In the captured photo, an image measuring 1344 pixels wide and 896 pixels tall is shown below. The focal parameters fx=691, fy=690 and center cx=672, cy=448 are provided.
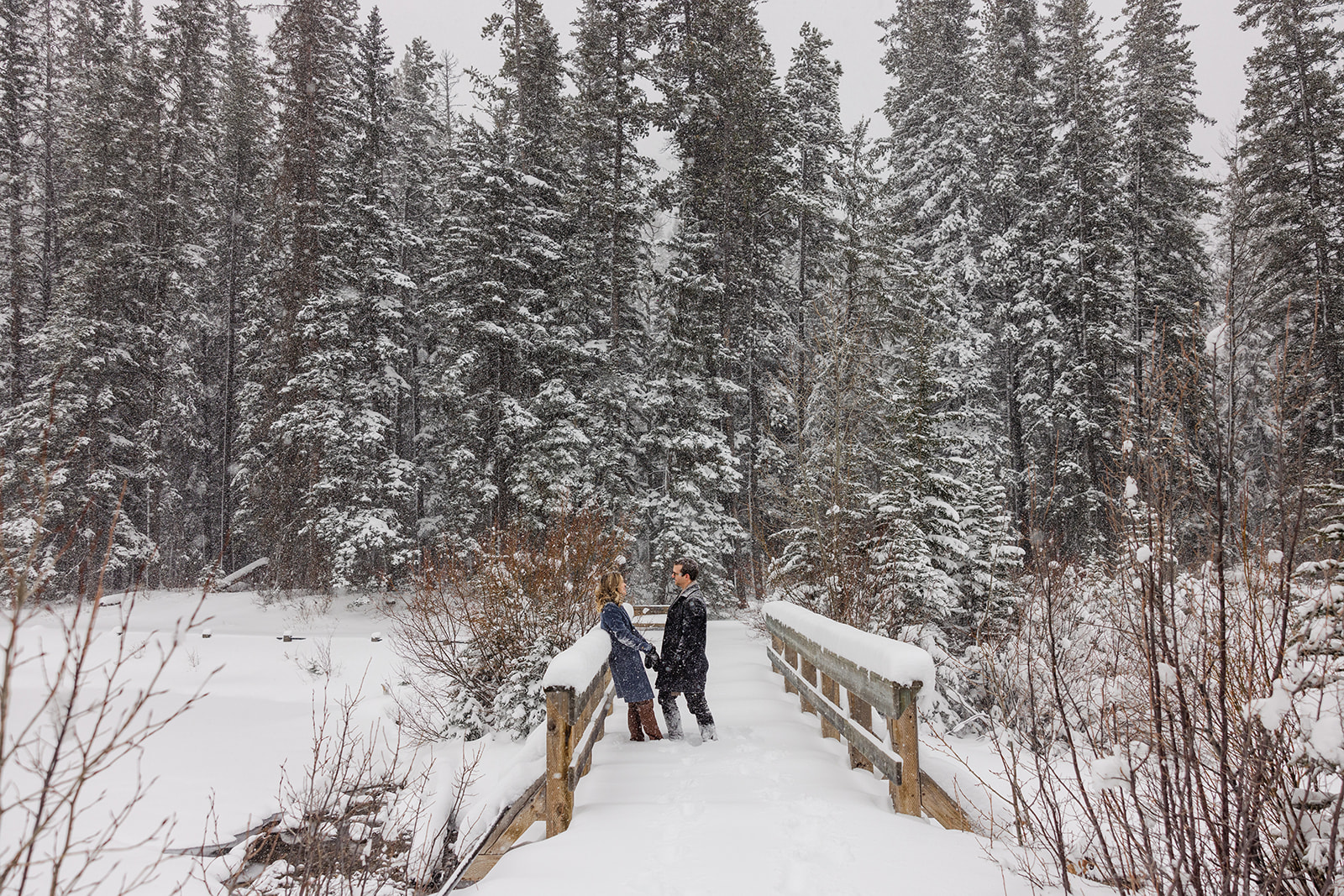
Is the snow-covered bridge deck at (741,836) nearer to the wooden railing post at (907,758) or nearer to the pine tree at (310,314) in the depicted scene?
the wooden railing post at (907,758)

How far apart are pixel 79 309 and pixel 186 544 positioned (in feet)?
41.7

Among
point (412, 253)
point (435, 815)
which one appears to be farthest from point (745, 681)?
point (412, 253)

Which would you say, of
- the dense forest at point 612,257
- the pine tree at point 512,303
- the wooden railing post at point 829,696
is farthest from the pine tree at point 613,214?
the wooden railing post at point 829,696

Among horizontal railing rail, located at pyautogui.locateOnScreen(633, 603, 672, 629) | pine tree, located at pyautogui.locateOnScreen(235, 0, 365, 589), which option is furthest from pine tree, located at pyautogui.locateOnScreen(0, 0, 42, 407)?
horizontal railing rail, located at pyautogui.locateOnScreen(633, 603, 672, 629)

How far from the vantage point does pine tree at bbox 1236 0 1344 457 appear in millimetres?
18062

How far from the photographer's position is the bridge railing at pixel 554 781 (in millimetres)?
4259

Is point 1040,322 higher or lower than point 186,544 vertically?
higher

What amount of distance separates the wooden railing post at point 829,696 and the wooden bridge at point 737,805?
0.02 meters

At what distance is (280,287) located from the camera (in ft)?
67.2

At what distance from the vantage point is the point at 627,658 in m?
6.20

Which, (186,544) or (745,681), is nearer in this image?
(745,681)

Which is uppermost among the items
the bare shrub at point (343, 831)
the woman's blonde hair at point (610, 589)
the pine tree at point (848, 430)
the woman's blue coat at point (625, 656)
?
the pine tree at point (848, 430)

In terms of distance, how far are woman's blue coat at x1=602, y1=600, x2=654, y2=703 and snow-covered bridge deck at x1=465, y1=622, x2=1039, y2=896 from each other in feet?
1.71

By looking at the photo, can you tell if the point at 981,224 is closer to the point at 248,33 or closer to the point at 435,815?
the point at 435,815
